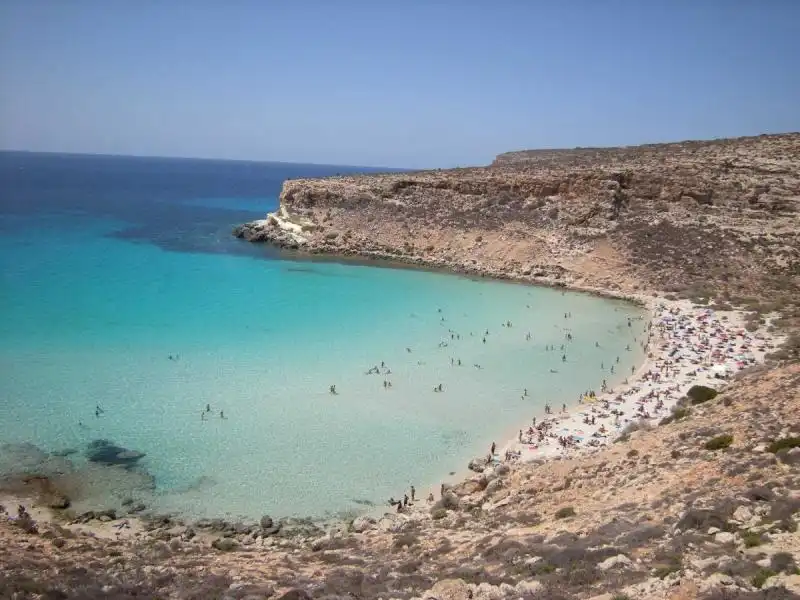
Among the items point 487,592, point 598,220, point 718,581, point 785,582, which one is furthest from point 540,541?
point 598,220

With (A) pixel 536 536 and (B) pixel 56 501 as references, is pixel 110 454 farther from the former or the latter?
(A) pixel 536 536

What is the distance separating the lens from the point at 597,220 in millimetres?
46656

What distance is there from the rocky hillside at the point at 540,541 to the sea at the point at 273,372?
84.5 inches

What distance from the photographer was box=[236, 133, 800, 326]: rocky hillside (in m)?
40.5

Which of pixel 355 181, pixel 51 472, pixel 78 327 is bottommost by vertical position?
pixel 51 472

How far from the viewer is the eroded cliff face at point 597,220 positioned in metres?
40.6

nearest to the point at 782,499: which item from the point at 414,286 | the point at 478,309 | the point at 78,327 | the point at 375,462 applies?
the point at 375,462

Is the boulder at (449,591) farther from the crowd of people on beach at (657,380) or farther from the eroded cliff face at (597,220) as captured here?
the eroded cliff face at (597,220)

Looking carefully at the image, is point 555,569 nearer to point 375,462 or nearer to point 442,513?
point 442,513

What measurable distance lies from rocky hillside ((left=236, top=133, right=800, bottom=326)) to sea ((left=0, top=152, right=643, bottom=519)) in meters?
4.73

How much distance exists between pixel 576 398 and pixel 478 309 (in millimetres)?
13467

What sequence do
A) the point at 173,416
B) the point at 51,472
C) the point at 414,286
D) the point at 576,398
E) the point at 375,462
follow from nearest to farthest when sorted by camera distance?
the point at 51,472
the point at 375,462
the point at 173,416
the point at 576,398
the point at 414,286

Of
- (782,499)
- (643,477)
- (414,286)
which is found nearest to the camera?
(782,499)

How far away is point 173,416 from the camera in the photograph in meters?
19.9
